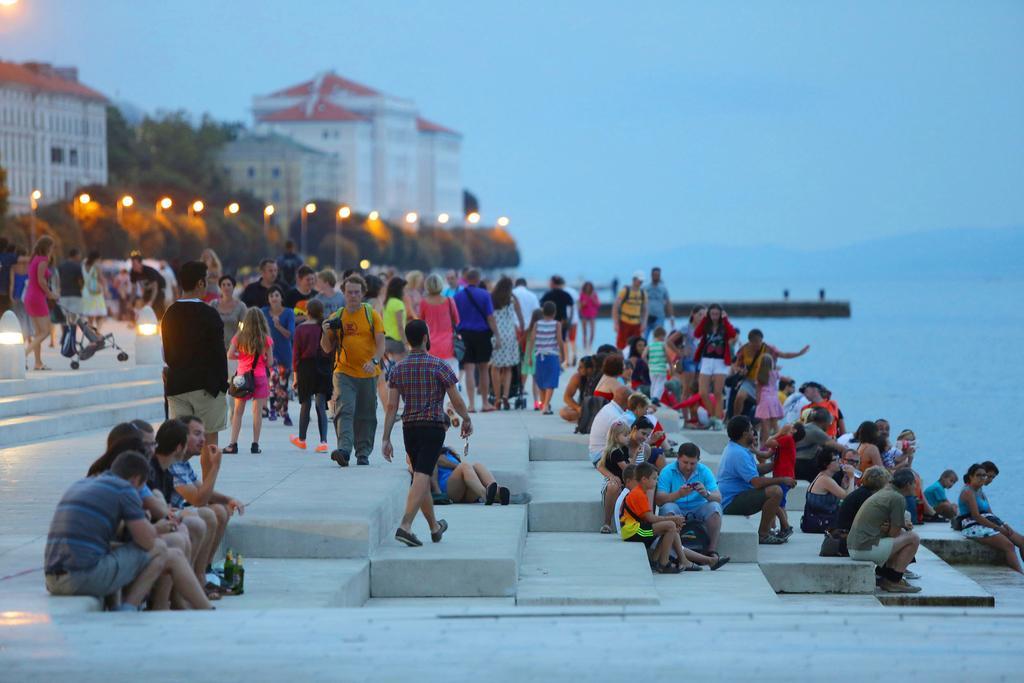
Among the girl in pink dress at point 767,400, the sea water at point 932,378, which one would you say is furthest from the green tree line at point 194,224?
the girl in pink dress at point 767,400

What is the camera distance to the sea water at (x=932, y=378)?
109ft

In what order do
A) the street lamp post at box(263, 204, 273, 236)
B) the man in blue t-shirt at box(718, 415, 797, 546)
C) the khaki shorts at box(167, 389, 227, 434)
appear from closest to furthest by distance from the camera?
the khaki shorts at box(167, 389, 227, 434), the man in blue t-shirt at box(718, 415, 797, 546), the street lamp post at box(263, 204, 273, 236)

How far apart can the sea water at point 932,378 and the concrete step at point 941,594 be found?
28.6ft

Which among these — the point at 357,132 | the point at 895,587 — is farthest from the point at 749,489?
the point at 357,132

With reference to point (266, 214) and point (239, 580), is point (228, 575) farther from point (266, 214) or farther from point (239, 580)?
point (266, 214)

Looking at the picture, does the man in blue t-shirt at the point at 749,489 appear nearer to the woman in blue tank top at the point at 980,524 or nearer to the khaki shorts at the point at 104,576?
the woman in blue tank top at the point at 980,524

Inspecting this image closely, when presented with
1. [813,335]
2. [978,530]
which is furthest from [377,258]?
[978,530]

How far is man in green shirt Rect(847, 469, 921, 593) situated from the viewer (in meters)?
13.1

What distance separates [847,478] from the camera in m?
15.6

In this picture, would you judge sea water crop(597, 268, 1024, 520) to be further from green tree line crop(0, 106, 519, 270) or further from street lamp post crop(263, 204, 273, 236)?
green tree line crop(0, 106, 519, 270)

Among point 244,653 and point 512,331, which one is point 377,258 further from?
point 244,653

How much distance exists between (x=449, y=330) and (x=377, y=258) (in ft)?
417

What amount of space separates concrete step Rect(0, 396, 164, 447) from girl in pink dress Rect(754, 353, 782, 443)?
6.33m

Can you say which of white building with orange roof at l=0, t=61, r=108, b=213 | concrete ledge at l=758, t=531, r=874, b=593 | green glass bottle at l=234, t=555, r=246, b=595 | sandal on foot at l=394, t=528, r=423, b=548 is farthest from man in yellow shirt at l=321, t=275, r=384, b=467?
white building with orange roof at l=0, t=61, r=108, b=213
